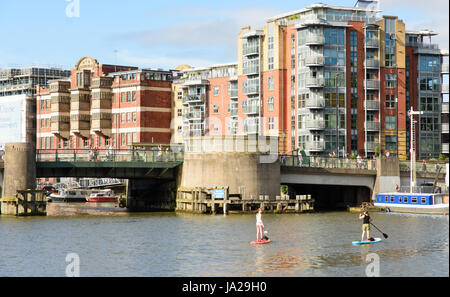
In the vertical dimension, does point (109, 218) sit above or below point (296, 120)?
below

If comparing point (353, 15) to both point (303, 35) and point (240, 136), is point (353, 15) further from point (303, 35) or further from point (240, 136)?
point (240, 136)

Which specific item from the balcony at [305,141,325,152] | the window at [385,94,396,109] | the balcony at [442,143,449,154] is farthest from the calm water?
the balcony at [442,143,449,154]

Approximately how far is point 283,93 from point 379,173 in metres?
32.3

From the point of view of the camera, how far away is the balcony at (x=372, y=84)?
128125 mm

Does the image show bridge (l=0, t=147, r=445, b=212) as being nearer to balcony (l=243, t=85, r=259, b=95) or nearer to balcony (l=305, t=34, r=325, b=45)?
balcony (l=305, t=34, r=325, b=45)

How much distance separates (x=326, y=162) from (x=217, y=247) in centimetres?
4544

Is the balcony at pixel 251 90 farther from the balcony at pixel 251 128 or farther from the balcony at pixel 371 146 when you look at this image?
the balcony at pixel 371 146

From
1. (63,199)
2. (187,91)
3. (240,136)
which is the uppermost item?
(187,91)

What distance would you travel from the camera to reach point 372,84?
422 ft

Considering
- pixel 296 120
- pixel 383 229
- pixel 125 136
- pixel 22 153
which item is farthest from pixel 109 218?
pixel 125 136

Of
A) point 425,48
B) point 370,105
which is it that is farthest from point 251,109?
point 425,48

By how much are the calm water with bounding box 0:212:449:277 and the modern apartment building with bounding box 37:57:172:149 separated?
7168 centimetres
